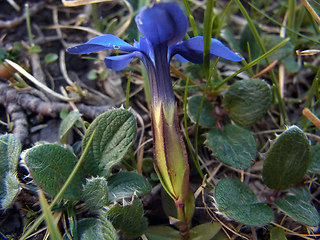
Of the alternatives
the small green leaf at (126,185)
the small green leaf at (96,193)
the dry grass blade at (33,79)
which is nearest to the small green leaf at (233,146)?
the small green leaf at (126,185)

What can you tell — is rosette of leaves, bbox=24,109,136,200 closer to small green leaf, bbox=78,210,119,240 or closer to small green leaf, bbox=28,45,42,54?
small green leaf, bbox=78,210,119,240

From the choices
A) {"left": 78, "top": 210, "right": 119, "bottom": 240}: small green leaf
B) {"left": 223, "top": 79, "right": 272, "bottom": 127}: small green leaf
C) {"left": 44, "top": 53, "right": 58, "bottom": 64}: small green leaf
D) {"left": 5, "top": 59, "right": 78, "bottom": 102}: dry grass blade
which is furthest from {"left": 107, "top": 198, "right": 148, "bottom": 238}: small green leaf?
{"left": 44, "top": 53, "right": 58, "bottom": 64}: small green leaf

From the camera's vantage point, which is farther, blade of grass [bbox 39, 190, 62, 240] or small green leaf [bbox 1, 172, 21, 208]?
small green leaf [bbox 1, 172, 21, 208]

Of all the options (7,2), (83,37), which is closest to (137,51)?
(83,37)

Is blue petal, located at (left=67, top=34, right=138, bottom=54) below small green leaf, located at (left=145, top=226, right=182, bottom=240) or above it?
above

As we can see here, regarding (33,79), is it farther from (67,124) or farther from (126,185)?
(126,185)

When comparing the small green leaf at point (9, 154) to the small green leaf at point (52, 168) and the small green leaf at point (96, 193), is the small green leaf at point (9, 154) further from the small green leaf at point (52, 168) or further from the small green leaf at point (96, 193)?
the small green leaf at point (96, 193)
